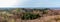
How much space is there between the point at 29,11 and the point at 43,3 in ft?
0.88

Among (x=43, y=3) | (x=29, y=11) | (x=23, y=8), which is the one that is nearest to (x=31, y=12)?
(x=29, y=11)

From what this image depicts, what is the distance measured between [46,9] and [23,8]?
0.38m

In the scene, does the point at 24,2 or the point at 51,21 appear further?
A: the point at 24,2

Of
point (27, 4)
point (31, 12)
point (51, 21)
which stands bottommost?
point (51, 21)

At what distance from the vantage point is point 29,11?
154cm

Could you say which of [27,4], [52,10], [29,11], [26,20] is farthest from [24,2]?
[52,10]

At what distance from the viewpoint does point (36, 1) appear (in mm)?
1545

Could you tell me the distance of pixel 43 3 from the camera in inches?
61.2

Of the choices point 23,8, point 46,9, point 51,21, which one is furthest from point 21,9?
point 51,21

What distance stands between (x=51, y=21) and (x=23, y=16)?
0.44 metres

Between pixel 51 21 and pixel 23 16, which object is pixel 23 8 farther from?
pixel 51 21

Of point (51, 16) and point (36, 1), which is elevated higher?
point (36, 1)

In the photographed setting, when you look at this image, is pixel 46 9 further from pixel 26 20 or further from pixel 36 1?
pixel 26 20

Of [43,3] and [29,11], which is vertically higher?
[43,3]
